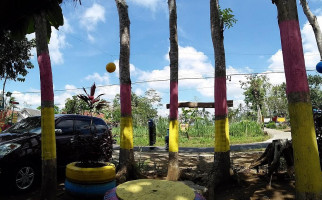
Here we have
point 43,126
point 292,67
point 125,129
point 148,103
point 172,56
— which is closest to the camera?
point 292,67

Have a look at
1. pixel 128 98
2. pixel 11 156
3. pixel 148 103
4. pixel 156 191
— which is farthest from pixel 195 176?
pixel 148 103

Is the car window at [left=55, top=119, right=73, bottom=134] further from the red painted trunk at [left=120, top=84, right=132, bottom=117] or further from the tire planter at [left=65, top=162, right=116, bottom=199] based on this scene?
the tire planter at [left=65, top=162, right=116, bottom=199]

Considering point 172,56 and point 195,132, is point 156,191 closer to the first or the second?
point 172,56

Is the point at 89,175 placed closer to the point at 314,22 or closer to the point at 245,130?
the point at 314,22

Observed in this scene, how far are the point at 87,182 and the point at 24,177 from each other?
1797 mm

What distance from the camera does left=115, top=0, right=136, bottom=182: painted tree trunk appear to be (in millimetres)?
6113

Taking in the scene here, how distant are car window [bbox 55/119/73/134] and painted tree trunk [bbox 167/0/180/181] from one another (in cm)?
293

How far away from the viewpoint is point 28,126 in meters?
6.40

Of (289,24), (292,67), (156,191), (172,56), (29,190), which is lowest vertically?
(29,190)

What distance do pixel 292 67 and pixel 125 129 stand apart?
4416 mm

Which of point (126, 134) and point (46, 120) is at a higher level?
point (46, 120)

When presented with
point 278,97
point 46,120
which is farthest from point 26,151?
point 278,97

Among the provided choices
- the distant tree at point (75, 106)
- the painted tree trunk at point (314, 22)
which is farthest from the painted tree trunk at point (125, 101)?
the distant tree at point (75, 106)

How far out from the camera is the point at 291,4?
2682 mm
